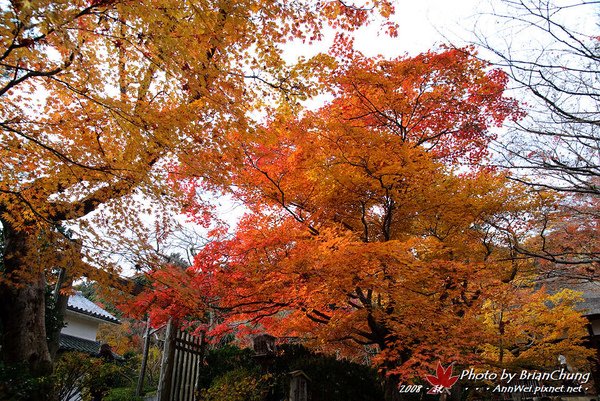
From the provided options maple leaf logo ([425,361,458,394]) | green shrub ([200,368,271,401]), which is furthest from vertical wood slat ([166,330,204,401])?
maple leaf logo ([425,361,458,394])

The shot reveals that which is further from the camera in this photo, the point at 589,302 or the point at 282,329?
the point at 589,302

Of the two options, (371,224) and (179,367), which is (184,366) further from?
(371,224)

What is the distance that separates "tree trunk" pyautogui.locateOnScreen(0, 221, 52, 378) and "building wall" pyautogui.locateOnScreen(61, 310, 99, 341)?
11514 mm

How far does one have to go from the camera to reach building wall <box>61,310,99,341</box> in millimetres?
16234

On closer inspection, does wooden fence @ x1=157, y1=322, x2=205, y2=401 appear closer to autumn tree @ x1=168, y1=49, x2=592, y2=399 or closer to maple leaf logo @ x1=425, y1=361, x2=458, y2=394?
autumn tree @ x1=168, y1=49, x2=592, y2=399

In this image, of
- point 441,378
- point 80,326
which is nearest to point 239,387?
point 441,378

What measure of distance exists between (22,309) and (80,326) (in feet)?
41.5

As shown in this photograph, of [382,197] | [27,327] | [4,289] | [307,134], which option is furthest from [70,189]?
[382,197]

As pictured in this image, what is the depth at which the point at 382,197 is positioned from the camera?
8055 mm

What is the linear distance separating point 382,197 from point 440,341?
10.5 feet

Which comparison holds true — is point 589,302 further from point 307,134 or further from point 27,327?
point 27,327

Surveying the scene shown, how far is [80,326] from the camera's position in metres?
16.9

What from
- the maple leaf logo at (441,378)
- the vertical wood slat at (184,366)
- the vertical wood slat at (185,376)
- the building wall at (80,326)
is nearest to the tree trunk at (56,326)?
the vertical wood slat at (184,366)

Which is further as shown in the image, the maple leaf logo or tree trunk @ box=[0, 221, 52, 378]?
the maple leaf logo
